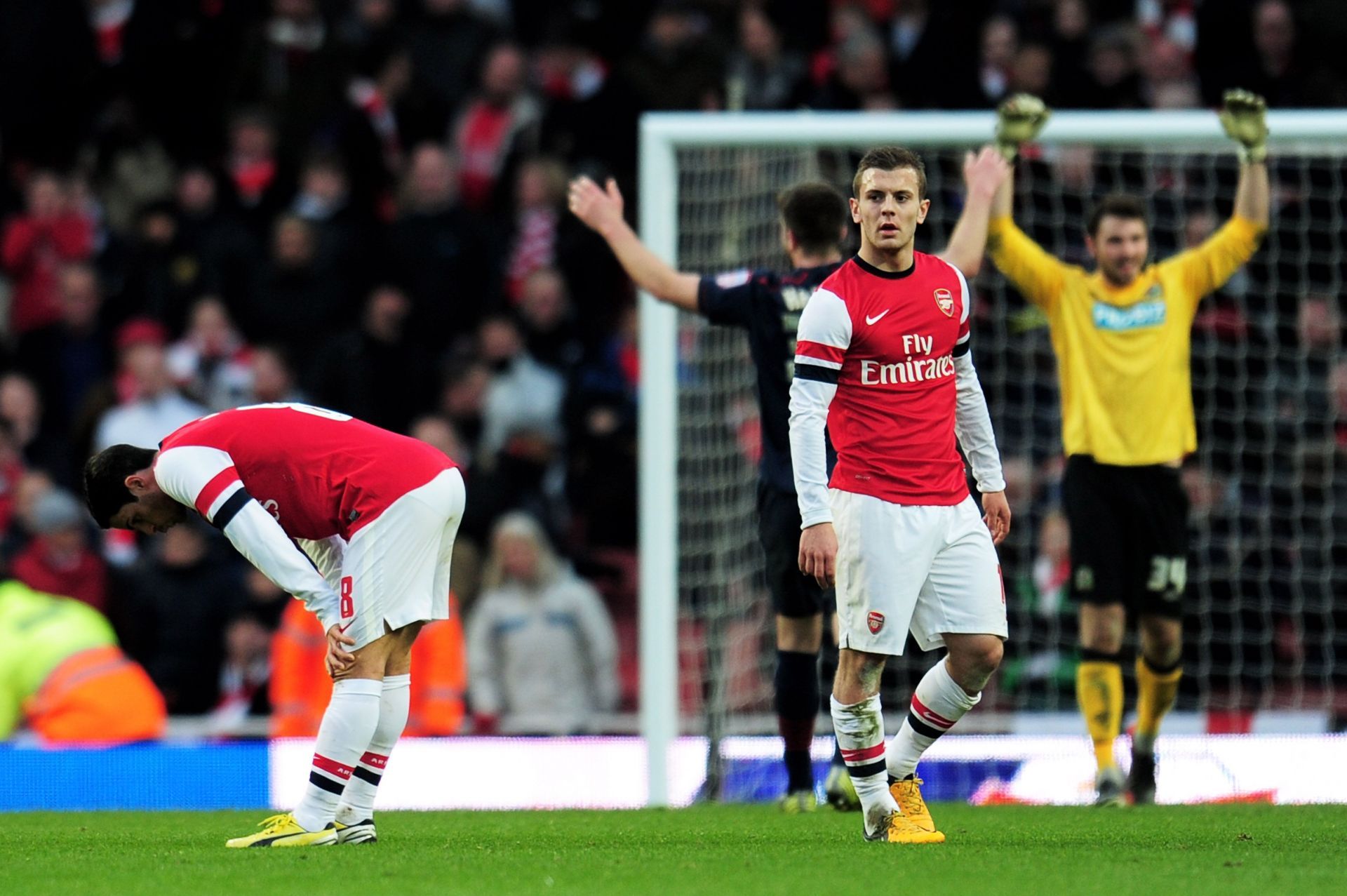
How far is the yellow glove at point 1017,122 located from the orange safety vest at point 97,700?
184 inches

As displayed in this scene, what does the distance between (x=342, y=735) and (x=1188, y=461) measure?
19.6 feet

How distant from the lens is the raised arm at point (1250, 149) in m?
8.50

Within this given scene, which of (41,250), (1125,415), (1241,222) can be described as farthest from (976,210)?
(41,250)

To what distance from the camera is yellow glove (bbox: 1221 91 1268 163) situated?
8.52m

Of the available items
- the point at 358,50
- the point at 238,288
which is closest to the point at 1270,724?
the point at 238,288

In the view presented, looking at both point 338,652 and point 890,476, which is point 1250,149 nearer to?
point 890,476

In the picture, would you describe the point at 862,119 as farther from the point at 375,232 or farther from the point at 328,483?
the point at 375,232

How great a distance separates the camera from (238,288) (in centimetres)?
1355

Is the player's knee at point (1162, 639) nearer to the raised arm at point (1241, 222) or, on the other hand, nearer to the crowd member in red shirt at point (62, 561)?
the raised arm at point (1241, 222)

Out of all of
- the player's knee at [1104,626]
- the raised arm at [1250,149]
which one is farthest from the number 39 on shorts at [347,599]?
the raised arm at [1250,149]

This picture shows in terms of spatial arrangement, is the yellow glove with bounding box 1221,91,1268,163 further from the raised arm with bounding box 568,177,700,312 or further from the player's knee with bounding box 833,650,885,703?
the player's knee with bounding box 833,650,885,703

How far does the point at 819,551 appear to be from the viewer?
6.09 metres

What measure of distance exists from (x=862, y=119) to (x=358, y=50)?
20.8ft

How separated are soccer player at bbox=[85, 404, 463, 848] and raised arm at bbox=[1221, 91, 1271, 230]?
3.76m
